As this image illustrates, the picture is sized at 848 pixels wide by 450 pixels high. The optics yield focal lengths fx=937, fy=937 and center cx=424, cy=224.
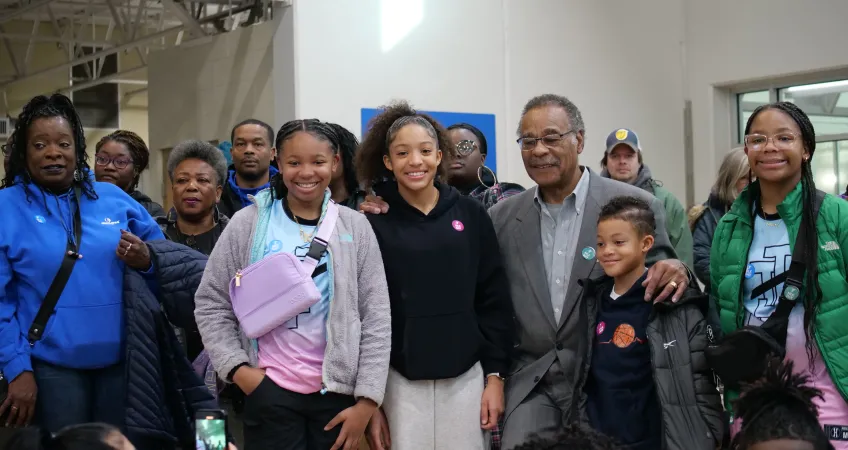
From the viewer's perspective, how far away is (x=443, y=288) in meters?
3.33

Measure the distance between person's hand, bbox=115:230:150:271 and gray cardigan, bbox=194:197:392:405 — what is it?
0.36 metres

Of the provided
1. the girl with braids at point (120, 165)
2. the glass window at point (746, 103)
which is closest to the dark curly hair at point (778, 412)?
the girl with braids at point (120, 165)

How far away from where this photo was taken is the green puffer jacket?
3066 mm

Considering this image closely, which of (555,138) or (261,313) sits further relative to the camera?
(555,138)

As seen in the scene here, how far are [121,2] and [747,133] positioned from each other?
Result: 11.7 meters

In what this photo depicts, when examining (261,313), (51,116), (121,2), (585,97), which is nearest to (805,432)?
(261,313)

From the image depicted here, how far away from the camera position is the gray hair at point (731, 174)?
5543mm

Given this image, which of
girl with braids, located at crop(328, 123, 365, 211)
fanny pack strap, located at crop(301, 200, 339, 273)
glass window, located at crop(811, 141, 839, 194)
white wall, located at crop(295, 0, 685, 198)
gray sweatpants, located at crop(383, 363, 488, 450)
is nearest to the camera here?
fanny pack strap, located at crop(301, 200, 339, 273)

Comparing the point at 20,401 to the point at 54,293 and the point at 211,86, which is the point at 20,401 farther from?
the point at 211,86

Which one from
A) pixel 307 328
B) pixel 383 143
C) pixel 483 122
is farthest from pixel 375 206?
pixel 483 122

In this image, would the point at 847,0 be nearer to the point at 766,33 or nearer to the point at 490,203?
the point at 766,33

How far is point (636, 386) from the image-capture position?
3240 mm

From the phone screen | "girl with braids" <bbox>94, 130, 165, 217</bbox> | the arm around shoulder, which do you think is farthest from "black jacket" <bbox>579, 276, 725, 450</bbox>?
"girl with braids" <bbox>94, 130, 165, 217</bbox>

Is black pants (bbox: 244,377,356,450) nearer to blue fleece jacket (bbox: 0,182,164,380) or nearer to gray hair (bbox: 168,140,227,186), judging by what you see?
blue fleece jacket (bbox: 0,182,164,380)
